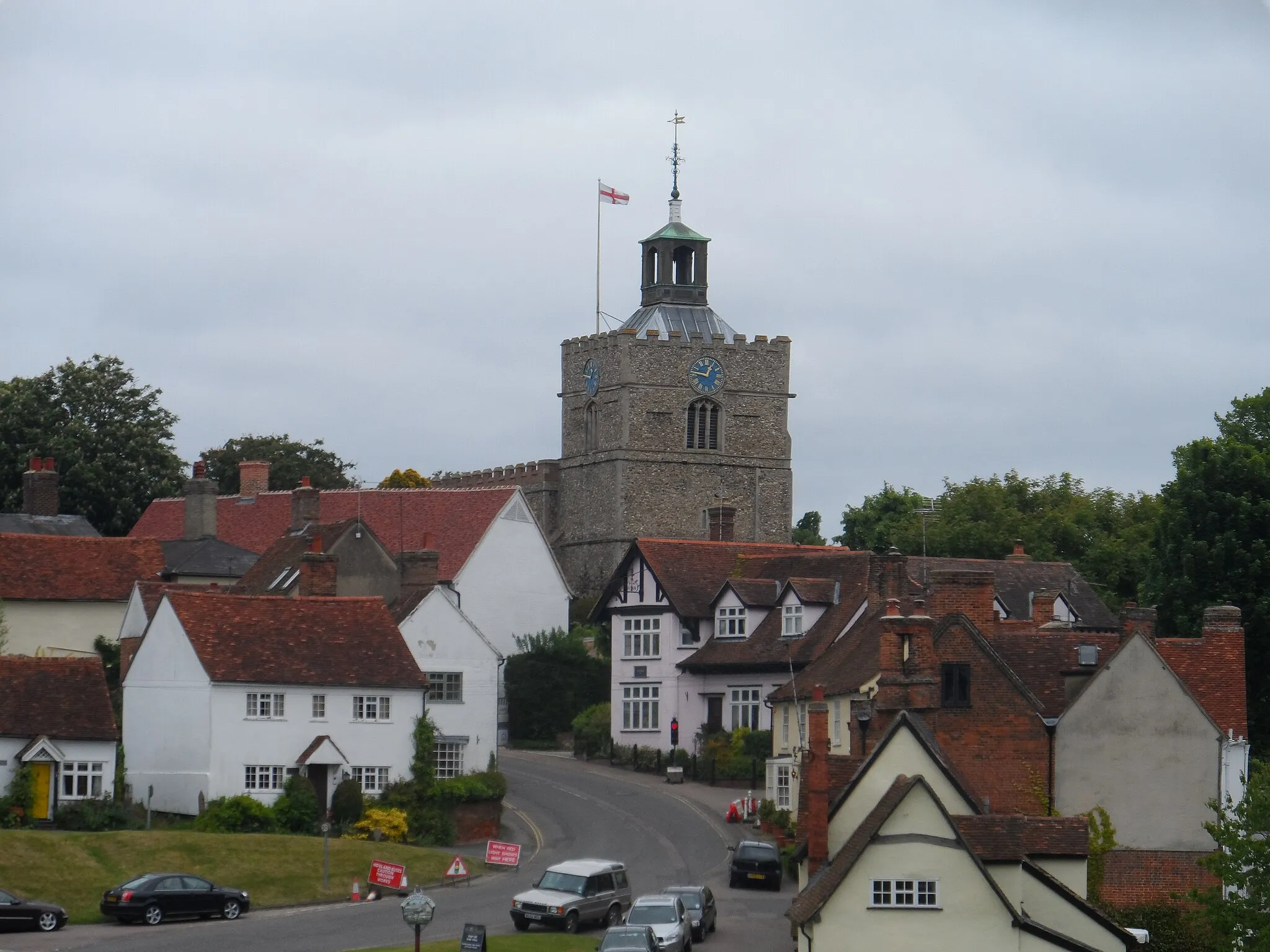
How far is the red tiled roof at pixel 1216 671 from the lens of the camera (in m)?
58.6

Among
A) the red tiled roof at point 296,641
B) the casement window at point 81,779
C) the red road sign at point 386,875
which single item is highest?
the red tiled roof at point 296,641

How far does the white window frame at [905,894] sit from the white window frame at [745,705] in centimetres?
3173

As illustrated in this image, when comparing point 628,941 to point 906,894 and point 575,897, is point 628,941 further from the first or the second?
point 575,897

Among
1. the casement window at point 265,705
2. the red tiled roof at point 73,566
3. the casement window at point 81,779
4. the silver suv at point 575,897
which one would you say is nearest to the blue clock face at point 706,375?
the red tiled roof at point 73,566

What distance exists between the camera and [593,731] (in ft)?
285

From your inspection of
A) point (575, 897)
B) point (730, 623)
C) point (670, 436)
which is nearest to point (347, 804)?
point (575, 897)

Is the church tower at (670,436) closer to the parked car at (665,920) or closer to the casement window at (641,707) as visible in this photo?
the casement window at (641,707)

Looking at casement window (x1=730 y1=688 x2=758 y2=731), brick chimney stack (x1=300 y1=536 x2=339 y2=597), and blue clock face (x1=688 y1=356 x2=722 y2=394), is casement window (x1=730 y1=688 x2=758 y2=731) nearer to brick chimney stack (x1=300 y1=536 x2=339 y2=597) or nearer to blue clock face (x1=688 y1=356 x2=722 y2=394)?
brick chimney stack (x1=300 y1=536 x2=339 y2=597)

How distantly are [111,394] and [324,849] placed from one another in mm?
57455

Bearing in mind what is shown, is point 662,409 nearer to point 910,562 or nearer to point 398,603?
point 910,562

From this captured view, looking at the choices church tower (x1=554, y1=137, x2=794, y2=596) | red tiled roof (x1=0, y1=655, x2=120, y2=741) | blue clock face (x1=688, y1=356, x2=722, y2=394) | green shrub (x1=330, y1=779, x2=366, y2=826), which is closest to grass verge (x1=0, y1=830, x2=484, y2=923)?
green shrub (x1=330, y1=779, x2=366, y2=826)

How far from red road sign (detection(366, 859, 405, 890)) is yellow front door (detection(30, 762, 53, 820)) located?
34.8ft

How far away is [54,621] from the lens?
261ft

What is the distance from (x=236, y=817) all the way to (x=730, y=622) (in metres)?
23.8
